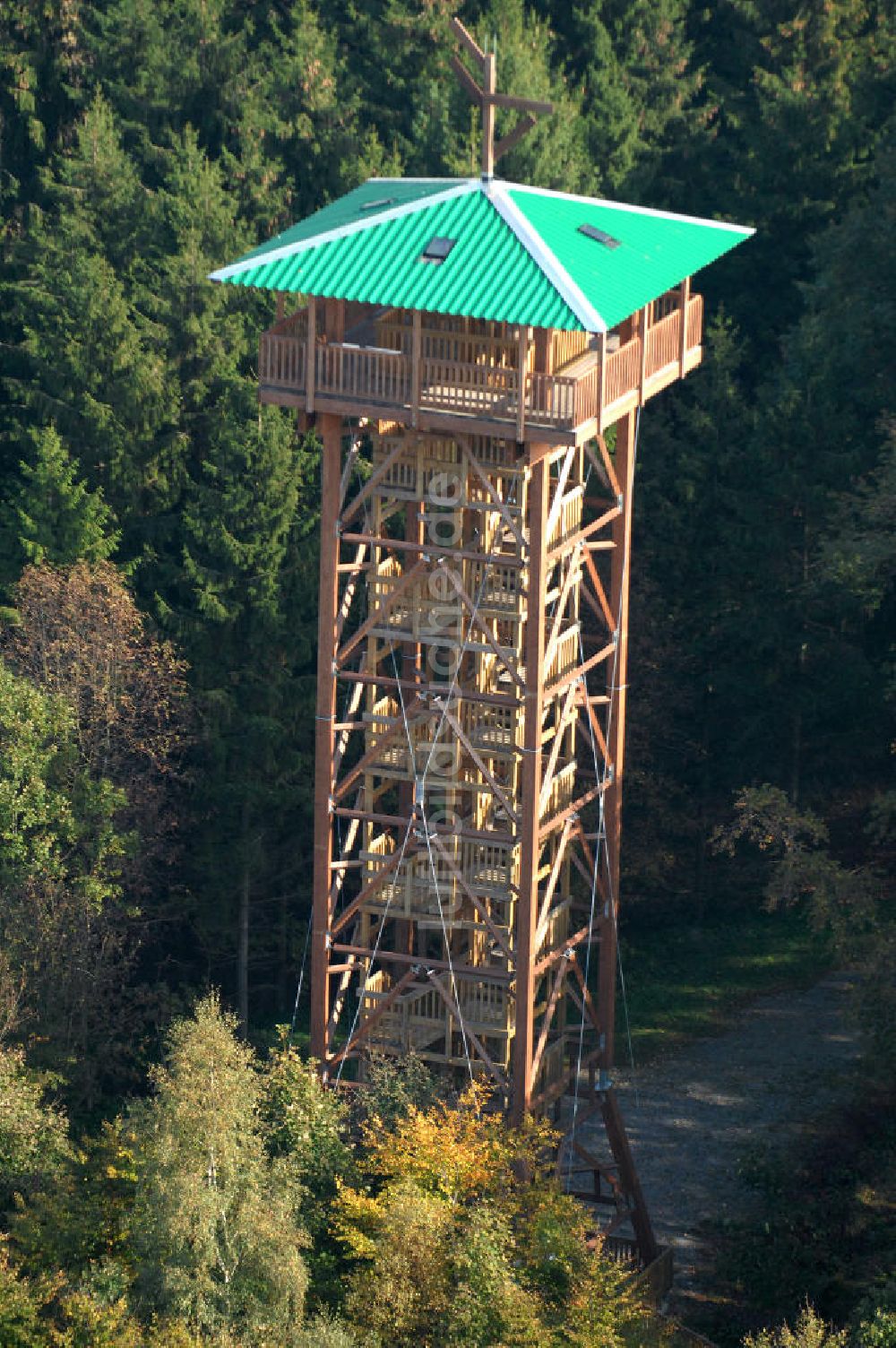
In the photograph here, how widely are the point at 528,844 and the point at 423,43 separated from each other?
33.6 metres

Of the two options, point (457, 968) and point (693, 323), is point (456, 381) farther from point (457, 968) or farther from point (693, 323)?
point (457, 968)

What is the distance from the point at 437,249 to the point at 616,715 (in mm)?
8585

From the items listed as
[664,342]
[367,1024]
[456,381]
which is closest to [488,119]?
[456,381]

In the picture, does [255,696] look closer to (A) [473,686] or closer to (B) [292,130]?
(A) [473,686]

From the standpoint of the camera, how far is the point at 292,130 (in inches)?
2363

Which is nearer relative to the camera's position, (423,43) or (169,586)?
(169,586)

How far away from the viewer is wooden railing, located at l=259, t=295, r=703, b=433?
108 feet

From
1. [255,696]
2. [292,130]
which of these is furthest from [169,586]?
[292,130]

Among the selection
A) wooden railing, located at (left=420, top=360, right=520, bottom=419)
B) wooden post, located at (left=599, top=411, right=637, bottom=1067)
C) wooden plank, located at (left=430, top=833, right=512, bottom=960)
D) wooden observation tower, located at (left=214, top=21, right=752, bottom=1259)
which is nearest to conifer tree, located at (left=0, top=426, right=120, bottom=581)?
wooden observation tower, located at (left=214, top=21, right=752, bottom=1259)

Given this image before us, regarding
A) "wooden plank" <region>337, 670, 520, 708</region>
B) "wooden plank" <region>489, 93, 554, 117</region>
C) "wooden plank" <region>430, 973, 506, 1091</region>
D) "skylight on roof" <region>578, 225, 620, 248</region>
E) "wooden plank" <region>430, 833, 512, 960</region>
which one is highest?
"wooden plank" <region>489, 93, 554, 117</region>

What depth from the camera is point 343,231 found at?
3397 cm

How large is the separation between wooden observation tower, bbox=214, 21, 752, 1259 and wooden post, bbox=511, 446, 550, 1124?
40 mm

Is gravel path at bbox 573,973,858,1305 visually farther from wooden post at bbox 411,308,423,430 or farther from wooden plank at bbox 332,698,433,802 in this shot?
wooden post at bbox 411,308,423,430

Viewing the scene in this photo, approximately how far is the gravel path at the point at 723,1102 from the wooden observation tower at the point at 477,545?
2.01 metres
